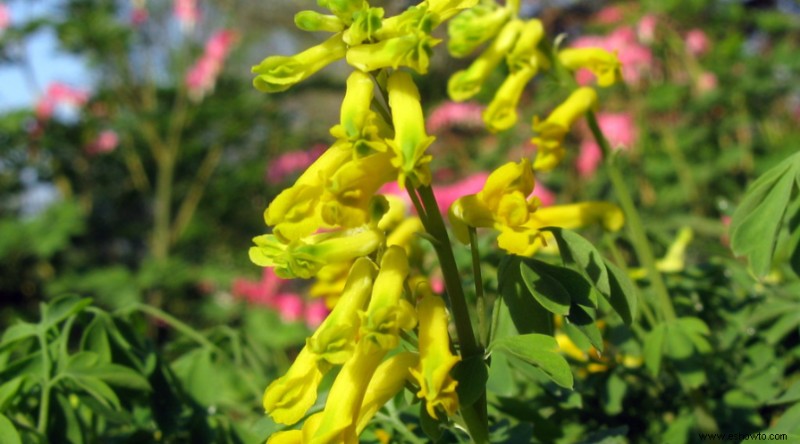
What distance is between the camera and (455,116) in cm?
474

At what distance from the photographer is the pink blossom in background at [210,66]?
5.43 m

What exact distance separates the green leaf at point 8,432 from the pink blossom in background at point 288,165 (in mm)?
4305

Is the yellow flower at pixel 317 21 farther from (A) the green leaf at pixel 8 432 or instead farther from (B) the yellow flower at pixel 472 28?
(A) the green leaf at pixel 8 432

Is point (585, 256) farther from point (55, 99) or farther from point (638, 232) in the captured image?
point (55, 99)

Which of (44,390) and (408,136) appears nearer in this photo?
(408,136)

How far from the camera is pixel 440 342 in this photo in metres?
0.77

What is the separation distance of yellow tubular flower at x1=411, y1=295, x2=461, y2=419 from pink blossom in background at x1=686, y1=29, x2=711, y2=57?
3.70 meters

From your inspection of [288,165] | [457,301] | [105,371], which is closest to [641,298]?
[457,301]

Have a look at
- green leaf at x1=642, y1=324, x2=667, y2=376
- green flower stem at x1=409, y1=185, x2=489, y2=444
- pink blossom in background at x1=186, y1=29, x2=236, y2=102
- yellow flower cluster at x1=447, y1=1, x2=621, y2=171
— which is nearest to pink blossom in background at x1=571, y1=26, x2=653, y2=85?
pink blossom in background at x1=186, y1=29, x2=236, y2=102

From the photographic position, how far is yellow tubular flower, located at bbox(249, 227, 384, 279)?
2.50 feet

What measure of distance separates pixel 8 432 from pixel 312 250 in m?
0.36

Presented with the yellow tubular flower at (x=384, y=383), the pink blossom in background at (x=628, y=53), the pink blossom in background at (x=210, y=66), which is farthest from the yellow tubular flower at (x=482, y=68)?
the pink blossom in background at (x=210, y=66)

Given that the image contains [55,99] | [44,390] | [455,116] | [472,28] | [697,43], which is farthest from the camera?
[55,99]

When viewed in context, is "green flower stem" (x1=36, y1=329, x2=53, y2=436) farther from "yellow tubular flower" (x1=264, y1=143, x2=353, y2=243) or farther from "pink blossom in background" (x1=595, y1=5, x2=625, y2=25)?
"pink blossom in background" (x1=595, y1=5, x2=625, y2=25)
